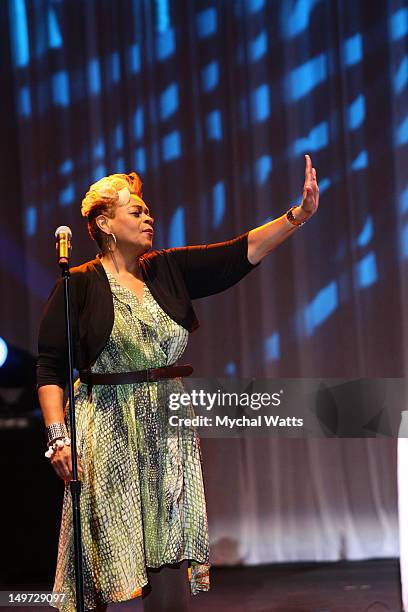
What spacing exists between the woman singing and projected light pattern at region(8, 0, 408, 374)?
1681 mm

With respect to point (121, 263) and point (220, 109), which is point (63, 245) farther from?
point (220, 109)

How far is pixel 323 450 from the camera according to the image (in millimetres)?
4438

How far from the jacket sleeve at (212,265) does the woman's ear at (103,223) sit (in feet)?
0.73

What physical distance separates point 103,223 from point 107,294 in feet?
0.87

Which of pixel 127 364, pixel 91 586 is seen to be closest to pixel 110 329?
pixel 127 364

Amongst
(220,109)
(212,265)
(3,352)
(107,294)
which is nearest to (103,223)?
(107,294)

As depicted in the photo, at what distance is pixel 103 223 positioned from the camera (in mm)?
2854

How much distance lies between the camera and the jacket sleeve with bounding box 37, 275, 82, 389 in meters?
2.72

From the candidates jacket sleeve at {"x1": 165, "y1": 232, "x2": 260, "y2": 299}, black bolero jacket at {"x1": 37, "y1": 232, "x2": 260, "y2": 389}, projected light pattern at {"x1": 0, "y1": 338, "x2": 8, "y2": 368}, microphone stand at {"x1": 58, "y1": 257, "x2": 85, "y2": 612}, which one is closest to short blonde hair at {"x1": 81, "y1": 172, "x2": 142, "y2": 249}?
black bolero jacket at {"x1": 37, "y1": 232, "x2": 260, "y2": 389}

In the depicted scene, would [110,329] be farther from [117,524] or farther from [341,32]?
[341,32]

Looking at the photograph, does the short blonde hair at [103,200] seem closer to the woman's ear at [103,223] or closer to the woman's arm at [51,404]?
the woman's ear at [103,223]

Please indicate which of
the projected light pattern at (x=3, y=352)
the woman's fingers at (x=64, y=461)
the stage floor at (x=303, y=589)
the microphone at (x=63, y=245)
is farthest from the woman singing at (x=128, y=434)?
the projected light pattern at (x=3, y=352)

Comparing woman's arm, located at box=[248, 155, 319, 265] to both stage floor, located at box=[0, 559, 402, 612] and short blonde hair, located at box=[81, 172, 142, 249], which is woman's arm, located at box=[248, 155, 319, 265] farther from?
stage floor, located at box=[0, 559, 402, 612]

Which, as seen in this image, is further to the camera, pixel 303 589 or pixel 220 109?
pixel 220 109
